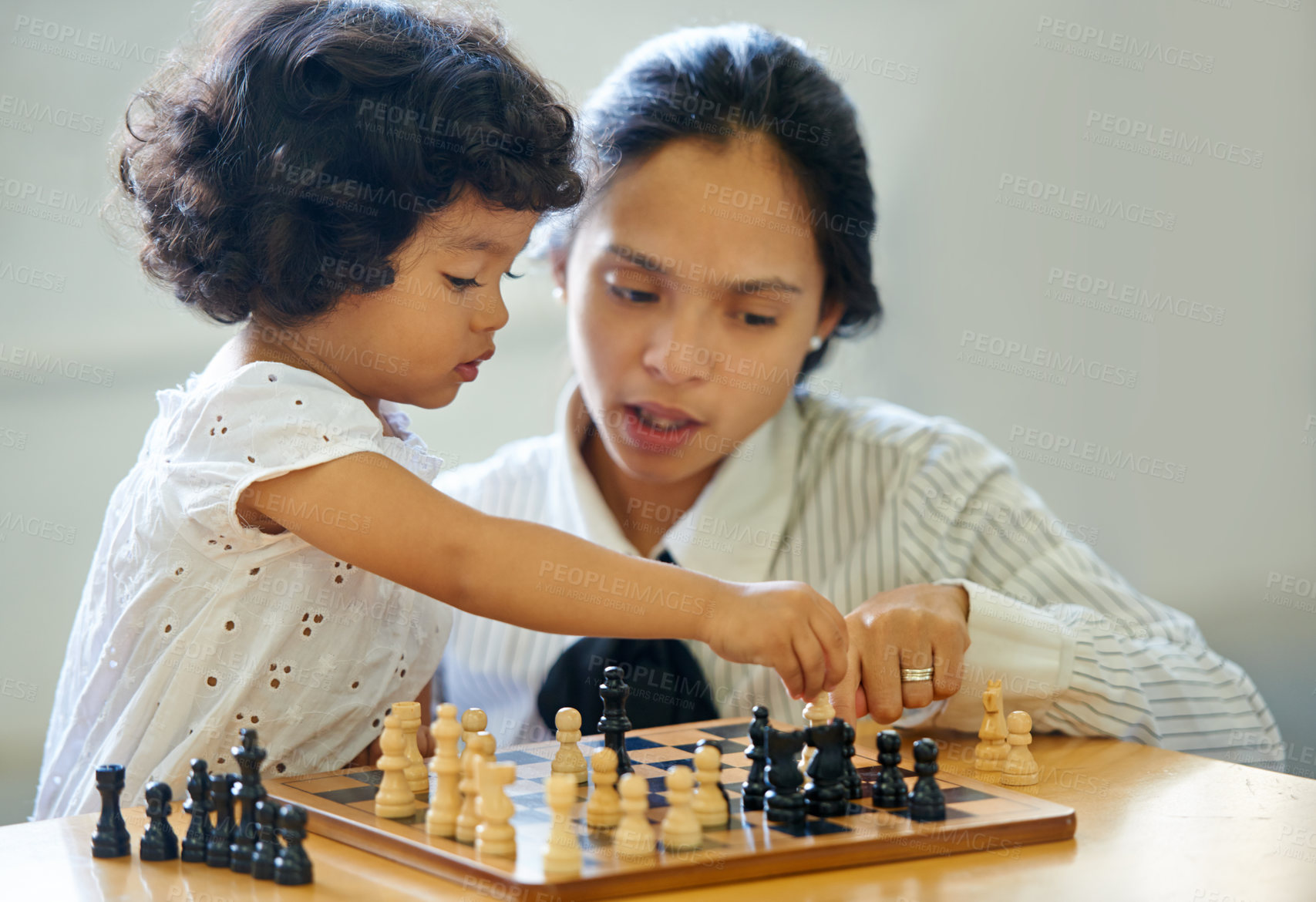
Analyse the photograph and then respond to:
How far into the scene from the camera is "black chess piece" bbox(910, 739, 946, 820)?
999 millimetres

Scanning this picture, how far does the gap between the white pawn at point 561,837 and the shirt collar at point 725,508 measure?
0.92 metres

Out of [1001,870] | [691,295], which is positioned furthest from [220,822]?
[691,295]

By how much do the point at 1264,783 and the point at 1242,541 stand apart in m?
1.24

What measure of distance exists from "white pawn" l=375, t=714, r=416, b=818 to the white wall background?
4.97 ft

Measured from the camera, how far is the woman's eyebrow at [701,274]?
1689mm

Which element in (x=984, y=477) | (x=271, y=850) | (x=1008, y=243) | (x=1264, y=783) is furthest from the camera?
(x=1008, y=243)

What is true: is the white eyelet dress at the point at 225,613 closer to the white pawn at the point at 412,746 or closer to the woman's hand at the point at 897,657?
the white pawn at the point at 412,746

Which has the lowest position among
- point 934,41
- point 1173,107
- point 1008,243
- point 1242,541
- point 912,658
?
point 912,658

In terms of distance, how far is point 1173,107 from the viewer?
2398mm

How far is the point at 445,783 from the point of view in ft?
3.11

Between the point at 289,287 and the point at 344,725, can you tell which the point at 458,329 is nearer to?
the point at 289,287

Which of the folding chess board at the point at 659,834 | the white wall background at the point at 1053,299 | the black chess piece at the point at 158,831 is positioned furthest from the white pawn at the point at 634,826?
the white wall background at the point at 1053,299

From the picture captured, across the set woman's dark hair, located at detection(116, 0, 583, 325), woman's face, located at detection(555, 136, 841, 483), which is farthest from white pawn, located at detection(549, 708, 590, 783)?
woman's face, located at detection(555, 136, 841, 483)

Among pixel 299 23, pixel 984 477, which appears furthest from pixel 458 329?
pixel 984 477
